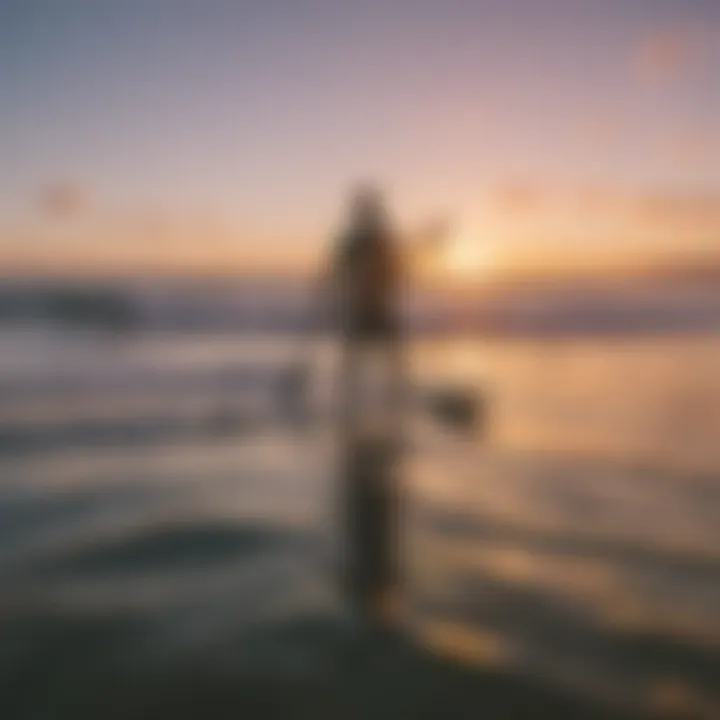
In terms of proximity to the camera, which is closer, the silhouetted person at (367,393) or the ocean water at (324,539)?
the ocean water at (324,539)

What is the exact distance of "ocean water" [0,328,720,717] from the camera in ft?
6.73

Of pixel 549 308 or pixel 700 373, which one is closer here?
pixel 700 373

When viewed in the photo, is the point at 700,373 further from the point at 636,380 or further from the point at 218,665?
the point at 218,665

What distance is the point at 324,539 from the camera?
115 inches

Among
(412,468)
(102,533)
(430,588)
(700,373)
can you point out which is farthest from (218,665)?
(700,373)

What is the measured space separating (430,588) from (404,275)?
232cm

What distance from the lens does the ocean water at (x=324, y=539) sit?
2.05 metres

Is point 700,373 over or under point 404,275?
under

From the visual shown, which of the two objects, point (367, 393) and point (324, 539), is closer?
point (324, 539)

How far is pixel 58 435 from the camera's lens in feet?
15.1

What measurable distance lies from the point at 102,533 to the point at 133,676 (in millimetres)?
1092

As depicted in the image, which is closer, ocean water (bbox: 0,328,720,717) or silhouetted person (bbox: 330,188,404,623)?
ocean water (bbox: 0,328,720,717)

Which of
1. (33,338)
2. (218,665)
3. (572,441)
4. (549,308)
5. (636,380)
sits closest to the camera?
(218,665)

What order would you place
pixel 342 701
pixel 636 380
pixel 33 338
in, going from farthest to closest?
pixel 33 338 < pixel 636 380 < pixel 342 701
